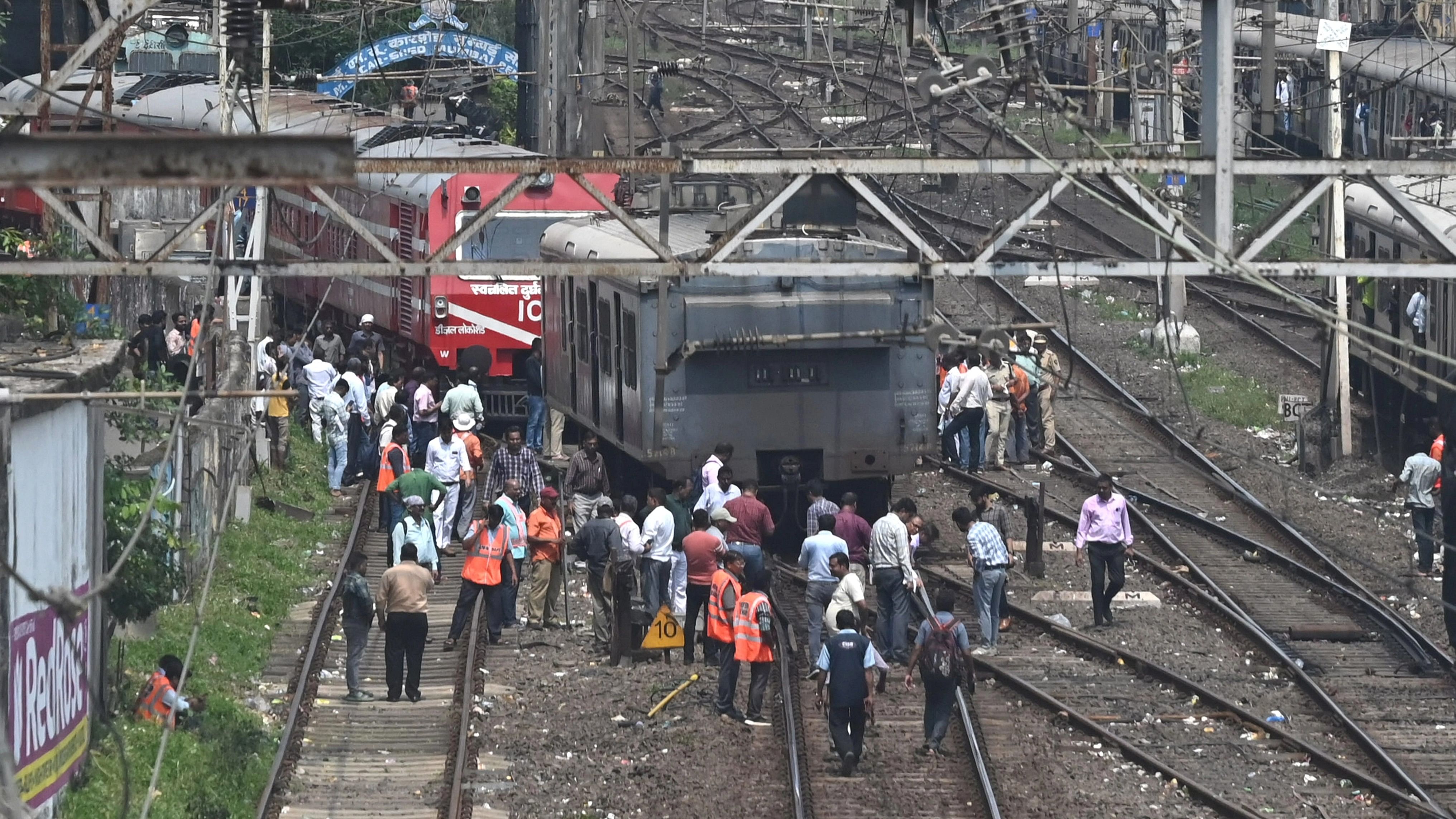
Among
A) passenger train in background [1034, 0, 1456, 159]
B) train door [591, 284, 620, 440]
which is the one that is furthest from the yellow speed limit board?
passenger train in background [1034, 0, 1456, 159]

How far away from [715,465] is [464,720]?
4181mm

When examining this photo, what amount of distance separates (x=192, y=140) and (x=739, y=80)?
1877 inches

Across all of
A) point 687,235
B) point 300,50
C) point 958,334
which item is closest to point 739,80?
point 300,50

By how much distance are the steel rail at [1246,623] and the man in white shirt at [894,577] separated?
292cm

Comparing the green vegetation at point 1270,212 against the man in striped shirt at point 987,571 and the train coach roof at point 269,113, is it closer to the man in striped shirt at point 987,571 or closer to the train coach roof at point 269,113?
the train coach roof at point 269,113

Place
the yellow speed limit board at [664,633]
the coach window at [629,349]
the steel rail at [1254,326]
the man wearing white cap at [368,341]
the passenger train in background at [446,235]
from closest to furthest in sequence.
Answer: the yellow speed limit board at [664,633], the coach window at [629,349], the passenger train in background at [446,235], the man wearing white cap at [368,341], the steel rail at [1254,326]

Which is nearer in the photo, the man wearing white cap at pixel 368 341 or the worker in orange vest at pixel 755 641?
the worker in orange vest at pixel 755 641

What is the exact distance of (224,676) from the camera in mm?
16000

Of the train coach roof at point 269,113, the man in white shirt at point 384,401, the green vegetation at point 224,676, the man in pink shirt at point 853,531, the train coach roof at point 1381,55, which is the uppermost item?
the train coach roof at point 1381,55

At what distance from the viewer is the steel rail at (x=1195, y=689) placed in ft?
45.6

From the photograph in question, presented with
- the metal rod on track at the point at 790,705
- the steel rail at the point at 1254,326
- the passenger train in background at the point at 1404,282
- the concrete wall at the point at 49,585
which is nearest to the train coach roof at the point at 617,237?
the metal rod on track at the point at 790,705

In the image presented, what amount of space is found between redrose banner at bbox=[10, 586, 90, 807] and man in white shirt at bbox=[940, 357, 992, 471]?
1229cm

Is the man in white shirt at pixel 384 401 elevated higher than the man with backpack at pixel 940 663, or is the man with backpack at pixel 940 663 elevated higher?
the man in white shirt at pixel 384 401

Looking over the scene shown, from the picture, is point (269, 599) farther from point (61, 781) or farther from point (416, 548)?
point (61, 781)
